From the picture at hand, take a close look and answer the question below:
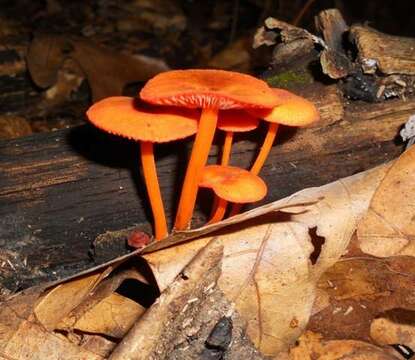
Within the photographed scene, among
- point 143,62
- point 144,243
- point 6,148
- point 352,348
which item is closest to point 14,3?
point 143,62

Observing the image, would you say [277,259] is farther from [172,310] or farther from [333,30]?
[333,30]

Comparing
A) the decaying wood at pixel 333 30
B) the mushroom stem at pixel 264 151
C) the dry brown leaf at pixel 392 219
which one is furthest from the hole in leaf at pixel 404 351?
the decaying wood at pixel 333 30

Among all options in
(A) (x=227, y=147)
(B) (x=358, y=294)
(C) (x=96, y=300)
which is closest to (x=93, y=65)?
(A) (x=227, y=147)

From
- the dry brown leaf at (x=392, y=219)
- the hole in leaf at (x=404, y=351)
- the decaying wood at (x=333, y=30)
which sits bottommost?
the hole in leaf at (x=404, y=351)

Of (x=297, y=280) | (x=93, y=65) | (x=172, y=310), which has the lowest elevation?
(x=93, y=65)

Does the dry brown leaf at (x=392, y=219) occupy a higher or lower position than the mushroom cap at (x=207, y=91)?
lower

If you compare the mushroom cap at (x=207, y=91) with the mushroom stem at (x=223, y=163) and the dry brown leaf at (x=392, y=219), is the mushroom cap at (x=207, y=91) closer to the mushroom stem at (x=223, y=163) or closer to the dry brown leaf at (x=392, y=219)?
the mushroom stem at (x=223, y=163)
